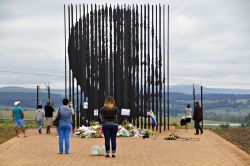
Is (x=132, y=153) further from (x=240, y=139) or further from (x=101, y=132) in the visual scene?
(x=240, y=139)

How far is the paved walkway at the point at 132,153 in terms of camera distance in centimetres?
1612

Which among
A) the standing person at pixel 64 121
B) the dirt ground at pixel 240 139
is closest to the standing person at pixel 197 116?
the dirt ground at pixel 240 139

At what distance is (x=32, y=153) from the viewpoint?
61.3 feet

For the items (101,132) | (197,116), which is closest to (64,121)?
(101,132)

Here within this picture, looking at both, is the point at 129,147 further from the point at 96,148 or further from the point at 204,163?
the point at 204,163

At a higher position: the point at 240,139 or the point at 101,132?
the point at 101,132

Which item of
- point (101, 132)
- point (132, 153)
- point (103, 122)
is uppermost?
point (103, 122)

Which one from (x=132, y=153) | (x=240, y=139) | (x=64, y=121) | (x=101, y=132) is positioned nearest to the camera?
(x=64, y=121)

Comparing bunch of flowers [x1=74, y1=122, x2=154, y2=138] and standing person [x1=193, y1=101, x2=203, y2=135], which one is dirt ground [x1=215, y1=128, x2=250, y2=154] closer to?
standing person [x1=193, y1=101, x2=203, y2=135]

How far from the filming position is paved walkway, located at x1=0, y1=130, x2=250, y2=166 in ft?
52.9

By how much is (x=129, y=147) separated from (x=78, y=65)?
880cm

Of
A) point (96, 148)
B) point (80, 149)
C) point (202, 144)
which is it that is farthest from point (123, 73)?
point (96, 148)

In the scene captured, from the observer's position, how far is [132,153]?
18719 mm

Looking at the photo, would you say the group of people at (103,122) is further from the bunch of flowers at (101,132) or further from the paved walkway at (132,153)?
the bunch of flowers at (101,132)
